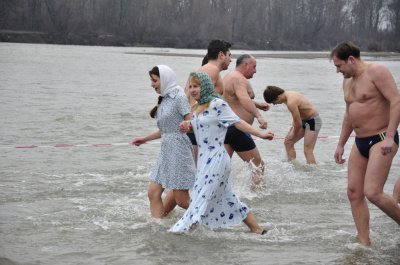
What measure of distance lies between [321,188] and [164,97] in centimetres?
331

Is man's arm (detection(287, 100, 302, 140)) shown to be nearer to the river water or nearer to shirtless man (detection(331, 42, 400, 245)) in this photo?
the river water

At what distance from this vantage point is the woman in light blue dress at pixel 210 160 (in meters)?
6.95

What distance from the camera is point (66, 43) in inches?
3703

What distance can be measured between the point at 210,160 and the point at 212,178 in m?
0.16

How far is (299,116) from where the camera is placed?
10.9 metres

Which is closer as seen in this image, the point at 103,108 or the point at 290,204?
the point at 290,204

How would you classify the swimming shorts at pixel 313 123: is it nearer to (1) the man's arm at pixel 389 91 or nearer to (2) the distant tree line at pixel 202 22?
(1) the man's arm at pixel 389 91

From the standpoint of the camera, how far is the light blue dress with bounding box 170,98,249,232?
6.97 m

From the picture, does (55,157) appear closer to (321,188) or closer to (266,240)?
(321,188)

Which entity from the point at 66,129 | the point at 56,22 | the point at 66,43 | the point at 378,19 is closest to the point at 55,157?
the point at 66,129

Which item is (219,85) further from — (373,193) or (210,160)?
(373,193)

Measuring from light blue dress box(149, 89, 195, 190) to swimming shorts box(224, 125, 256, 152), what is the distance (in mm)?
1693

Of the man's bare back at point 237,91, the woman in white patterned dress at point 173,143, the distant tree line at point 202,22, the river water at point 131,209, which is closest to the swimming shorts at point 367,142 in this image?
the river water at point 131,209

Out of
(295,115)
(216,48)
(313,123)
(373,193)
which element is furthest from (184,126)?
(313,123)
